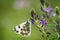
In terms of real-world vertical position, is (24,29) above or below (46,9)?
below

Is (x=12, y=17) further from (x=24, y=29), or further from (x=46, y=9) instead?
(x=46, y=9)

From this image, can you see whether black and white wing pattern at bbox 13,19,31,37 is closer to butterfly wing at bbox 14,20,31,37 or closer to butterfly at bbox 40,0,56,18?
butterfly wing at bbox 14,20,31,37

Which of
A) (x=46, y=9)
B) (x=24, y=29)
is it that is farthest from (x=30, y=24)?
(x=46, y=9)

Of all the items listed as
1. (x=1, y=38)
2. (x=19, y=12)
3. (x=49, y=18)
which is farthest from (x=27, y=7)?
(x=1, y=38)

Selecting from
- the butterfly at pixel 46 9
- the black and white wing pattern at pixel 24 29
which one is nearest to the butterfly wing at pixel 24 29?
the black and white wing pattern at pixel 24 29

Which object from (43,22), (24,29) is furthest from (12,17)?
(43,22)

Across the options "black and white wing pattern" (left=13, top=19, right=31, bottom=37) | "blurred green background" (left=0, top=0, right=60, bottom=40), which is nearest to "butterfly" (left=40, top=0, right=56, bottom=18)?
"blurred green background" (left=0, top=0, right=60, bottom=40)

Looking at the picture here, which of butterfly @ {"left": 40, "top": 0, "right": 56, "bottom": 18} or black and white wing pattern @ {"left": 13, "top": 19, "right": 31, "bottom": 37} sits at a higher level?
butterfly @ {"left": 40, "top": 0, "right": 56, "bottom": 18}

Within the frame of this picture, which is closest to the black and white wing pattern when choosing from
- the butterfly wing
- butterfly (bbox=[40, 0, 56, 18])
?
the butterfly wing

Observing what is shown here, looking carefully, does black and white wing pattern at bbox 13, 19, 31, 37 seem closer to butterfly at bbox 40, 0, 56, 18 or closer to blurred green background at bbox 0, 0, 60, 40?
blurred green background at bbox 0, 0, 60, 40

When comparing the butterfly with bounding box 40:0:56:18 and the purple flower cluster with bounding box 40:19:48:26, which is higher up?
the butterfly with bounding box 40:0:56:18
